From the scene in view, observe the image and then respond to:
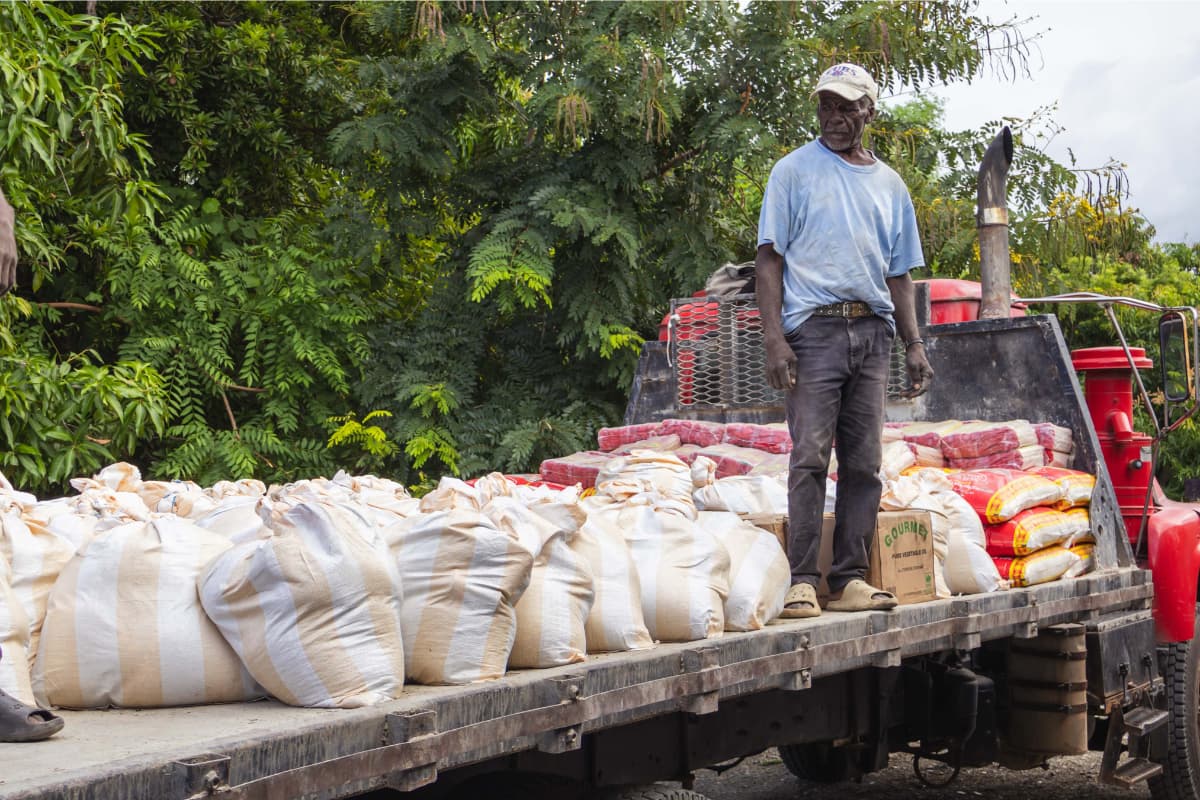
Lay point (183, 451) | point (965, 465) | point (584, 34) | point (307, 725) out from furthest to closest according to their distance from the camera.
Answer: point (584, 34) → point (183, 451) → point (965, 465) → point (307, 725)

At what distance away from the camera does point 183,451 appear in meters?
8.69

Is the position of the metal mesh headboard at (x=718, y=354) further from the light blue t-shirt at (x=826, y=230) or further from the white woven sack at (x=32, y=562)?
the white woven sack at (x=32, y=562)

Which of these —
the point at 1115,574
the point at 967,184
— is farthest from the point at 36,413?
the point at 967,184

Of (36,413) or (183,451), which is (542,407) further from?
(36,413)

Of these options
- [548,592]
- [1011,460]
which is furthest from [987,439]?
[548,592]

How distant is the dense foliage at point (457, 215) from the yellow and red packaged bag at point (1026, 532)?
14.4ft

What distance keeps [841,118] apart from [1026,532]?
67.2 inches

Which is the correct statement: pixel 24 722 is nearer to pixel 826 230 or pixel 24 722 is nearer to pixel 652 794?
pixel 652 794

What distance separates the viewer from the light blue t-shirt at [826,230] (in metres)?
3.93

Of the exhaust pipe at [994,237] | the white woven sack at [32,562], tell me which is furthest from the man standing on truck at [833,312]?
the white woven sack at [32,562]

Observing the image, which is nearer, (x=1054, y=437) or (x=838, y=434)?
(x=838, y=434)

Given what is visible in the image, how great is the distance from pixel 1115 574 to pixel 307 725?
12.9 ft

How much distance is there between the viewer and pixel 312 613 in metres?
2.30

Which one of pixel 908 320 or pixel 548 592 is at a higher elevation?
pixel 908 320
